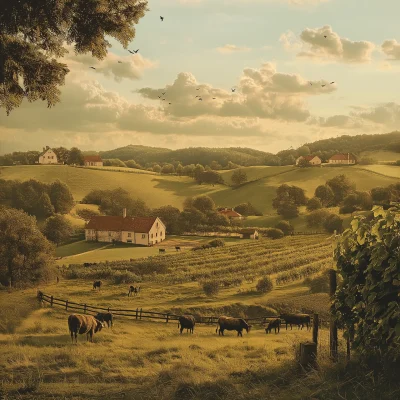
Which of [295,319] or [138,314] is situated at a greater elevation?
[295,319]

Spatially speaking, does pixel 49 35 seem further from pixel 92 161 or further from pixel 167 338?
pixel 92 161

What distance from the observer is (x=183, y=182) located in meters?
142

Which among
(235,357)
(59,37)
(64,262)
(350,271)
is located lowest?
(64,262)

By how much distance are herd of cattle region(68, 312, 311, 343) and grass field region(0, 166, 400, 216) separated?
83.3 metres

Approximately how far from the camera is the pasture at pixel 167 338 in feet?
36.7

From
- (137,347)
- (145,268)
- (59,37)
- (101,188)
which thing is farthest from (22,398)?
(101,188)

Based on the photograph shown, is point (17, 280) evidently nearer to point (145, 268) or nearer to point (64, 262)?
point (145, 268)

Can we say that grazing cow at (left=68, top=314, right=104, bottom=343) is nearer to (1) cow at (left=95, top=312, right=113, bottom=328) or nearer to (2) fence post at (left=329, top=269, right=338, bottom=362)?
(1) cow at (left=95, top=312, right=113, bottom=328)

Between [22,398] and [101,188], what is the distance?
11679 centimetres

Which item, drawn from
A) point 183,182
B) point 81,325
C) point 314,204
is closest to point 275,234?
point 314,204

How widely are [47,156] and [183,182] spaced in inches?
1799

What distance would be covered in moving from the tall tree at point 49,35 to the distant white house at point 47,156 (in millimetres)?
140052

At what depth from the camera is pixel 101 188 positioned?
125 metres

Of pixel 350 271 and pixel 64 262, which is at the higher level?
pixel 350 271
